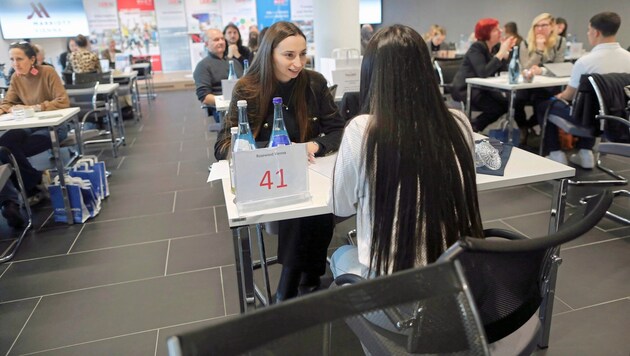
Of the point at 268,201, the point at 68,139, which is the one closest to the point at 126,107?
the point at 68,139

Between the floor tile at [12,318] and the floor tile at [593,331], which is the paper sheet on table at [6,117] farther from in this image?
the floor tile at [593,331]

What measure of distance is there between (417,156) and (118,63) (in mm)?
7120

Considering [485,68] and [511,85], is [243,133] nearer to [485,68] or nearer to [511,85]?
[511,85]

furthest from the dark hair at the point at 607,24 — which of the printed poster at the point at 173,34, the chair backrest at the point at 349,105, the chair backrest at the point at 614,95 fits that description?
the printed poster at the point at 173,34

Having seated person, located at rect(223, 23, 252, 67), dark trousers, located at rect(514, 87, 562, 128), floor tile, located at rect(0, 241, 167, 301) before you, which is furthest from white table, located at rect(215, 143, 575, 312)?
seated person, located at rect(223, 23, 252, 67)

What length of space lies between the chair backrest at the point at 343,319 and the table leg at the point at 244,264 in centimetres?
73

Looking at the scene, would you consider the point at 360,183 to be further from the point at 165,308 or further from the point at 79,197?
the point at 79,197

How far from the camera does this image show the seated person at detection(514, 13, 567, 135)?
4504 mm

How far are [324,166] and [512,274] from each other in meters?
1.00

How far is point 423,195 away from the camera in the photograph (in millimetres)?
1076

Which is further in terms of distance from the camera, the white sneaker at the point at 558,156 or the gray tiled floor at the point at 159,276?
the white sneaker at the point at 558,156

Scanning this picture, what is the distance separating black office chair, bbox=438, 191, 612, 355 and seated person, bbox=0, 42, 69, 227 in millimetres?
3201

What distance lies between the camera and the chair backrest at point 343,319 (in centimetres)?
57

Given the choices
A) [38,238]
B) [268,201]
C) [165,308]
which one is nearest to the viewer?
[268,201]
